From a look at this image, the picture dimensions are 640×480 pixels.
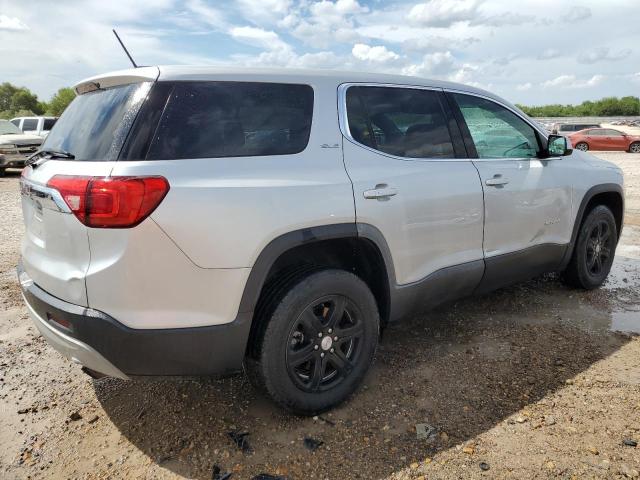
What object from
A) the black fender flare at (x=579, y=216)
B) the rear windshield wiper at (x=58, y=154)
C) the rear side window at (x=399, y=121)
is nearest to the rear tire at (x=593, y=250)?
the black fender flare at (x=579, y=216)

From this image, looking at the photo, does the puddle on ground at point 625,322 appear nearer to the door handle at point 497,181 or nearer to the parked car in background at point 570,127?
the door handle at point 497,181

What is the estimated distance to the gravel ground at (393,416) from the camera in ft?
8.06

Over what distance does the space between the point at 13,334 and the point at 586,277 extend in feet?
16.1

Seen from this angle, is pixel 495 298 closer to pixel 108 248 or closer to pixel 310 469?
pixel 310 469

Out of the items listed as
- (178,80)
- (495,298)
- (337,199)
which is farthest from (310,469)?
(495,298)

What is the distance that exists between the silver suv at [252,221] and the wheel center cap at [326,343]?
0.11ft

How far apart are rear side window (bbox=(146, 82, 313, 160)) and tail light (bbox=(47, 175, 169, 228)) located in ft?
0.51

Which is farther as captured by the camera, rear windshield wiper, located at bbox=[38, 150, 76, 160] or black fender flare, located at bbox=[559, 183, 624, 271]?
black fender flare, located at bbox=[559, 183, 624, 271]

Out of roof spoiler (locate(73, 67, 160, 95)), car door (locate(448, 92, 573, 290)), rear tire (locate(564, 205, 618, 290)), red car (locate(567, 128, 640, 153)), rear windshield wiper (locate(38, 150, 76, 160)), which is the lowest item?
red car (locate(567, 128, 640, 153))

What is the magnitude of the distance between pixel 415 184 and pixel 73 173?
185cm

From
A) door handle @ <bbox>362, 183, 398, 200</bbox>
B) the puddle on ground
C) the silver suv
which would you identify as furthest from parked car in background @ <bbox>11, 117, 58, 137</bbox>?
the puddle on ground

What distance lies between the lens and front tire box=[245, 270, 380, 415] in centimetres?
255

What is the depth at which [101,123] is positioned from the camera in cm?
243

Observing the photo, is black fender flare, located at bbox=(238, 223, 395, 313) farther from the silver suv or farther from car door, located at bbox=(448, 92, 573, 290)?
car door, located at bbox=(448, 92, 573, 290)
